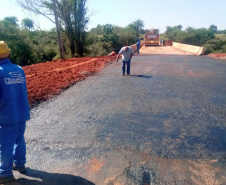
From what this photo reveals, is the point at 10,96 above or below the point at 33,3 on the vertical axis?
below

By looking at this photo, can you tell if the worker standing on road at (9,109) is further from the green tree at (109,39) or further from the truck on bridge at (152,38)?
the truck on bridge at (152,38)

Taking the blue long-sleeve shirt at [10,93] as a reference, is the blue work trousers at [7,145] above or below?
below

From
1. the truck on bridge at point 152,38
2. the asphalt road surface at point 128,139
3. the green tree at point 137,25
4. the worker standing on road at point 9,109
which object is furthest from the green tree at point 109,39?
the green tree at point 137,25

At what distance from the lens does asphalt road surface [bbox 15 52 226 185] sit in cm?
317

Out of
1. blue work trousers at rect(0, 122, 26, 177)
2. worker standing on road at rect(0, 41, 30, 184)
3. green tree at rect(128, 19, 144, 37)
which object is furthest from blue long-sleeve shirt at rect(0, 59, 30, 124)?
green tree at rect(128, 19, 144, 37)

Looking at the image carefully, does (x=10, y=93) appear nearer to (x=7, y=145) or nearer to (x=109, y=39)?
(x=7, y=145)

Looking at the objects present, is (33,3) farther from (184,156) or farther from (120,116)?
(184,156)

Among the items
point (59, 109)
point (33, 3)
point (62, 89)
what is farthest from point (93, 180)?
point (33, 3)

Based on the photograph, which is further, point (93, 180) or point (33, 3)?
point (33, 3)

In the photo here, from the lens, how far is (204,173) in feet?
10.4

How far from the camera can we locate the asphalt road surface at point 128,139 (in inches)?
125

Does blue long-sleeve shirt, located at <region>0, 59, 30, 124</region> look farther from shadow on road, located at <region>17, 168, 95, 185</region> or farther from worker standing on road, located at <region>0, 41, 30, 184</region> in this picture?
shadow on road, located at <region>17, 168, 95, 185</region>

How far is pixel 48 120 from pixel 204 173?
3.66 metres

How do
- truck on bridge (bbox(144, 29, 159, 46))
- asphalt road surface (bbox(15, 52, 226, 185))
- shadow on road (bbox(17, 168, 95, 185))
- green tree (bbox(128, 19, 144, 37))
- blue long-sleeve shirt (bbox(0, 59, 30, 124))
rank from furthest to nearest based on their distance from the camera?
1. green tree (bbox(128, 19, 144, 37))
2. truck on bridge (bbox(144, 29, 159, 46))
3. asphalt road surface (bbox(15, 52, 226, 185))
4. shadow on road (bbox(17, 168, 95, 185))
5. blue long-sleeve shirt (bbox(0, 59, 30, 124))
